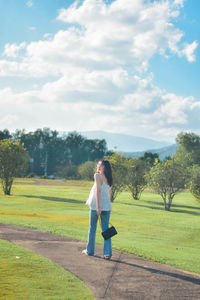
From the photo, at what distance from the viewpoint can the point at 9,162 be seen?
36.4 meters

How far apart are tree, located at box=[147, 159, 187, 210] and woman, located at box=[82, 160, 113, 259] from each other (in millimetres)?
22088

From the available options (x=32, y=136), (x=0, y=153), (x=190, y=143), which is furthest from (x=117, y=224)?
(x=32, y=136)

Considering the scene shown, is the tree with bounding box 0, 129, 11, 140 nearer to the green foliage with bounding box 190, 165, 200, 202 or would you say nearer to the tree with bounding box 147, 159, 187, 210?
the green foliage with bounding box 190, 165, 200, 202

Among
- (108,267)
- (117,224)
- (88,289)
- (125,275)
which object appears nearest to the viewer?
(88,289)

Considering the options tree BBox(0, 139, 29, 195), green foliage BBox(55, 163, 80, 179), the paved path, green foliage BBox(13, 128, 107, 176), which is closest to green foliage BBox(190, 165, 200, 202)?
tree BBox(0, 139, 29, 195)

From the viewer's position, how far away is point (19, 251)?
9.21 meters

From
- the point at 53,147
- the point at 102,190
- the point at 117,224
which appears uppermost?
the point at 53,147

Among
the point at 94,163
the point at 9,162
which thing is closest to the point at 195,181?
the point at 9,162

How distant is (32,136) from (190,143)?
6122 cm

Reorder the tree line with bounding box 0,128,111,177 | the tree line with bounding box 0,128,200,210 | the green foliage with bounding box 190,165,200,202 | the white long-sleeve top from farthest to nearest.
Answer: the tree line with bounding box 0,128,111,177 → the green foliage with bounding box 190,165,200,202 → the tree line with bounding box 0,128,200,210 → the white long-sleeve top

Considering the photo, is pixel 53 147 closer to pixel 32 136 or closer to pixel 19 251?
pixel 32 136

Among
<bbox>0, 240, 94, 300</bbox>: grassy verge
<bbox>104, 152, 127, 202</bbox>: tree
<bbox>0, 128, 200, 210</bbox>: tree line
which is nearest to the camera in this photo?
<bbox>0, 240, 94, 300</bbox>: grassy verge

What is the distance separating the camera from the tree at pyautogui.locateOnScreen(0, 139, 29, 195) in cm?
3638

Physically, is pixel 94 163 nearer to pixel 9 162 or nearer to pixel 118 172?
pixel 9 162
